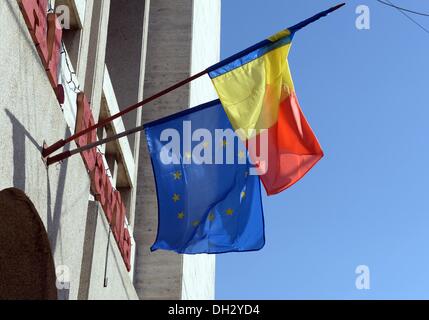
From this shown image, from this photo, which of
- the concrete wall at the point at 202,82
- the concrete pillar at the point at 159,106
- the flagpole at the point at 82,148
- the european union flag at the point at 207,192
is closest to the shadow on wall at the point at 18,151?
the flagpole at the point at 82,148

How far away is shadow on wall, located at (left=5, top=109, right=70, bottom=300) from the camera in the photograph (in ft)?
31.6

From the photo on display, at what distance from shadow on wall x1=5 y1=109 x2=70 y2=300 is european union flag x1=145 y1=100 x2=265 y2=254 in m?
1.22

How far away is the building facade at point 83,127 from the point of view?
9.76 m

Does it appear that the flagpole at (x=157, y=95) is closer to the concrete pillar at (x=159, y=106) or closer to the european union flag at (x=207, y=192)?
the european union flag at (x=207, y=192)

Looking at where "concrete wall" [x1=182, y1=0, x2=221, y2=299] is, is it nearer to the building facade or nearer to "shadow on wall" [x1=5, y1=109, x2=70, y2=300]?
the building facade

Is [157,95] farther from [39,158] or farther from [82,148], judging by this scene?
[39,158]

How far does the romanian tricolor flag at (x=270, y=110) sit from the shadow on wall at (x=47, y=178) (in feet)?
7.57

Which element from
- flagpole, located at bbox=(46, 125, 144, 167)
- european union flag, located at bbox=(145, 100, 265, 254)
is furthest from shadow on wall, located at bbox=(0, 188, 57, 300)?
european union flag, located at bbox=(145, 100, 265, 254)

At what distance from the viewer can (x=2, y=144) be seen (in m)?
9.23

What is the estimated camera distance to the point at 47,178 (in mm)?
10852

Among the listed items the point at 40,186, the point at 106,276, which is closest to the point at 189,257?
the point at 106,276
